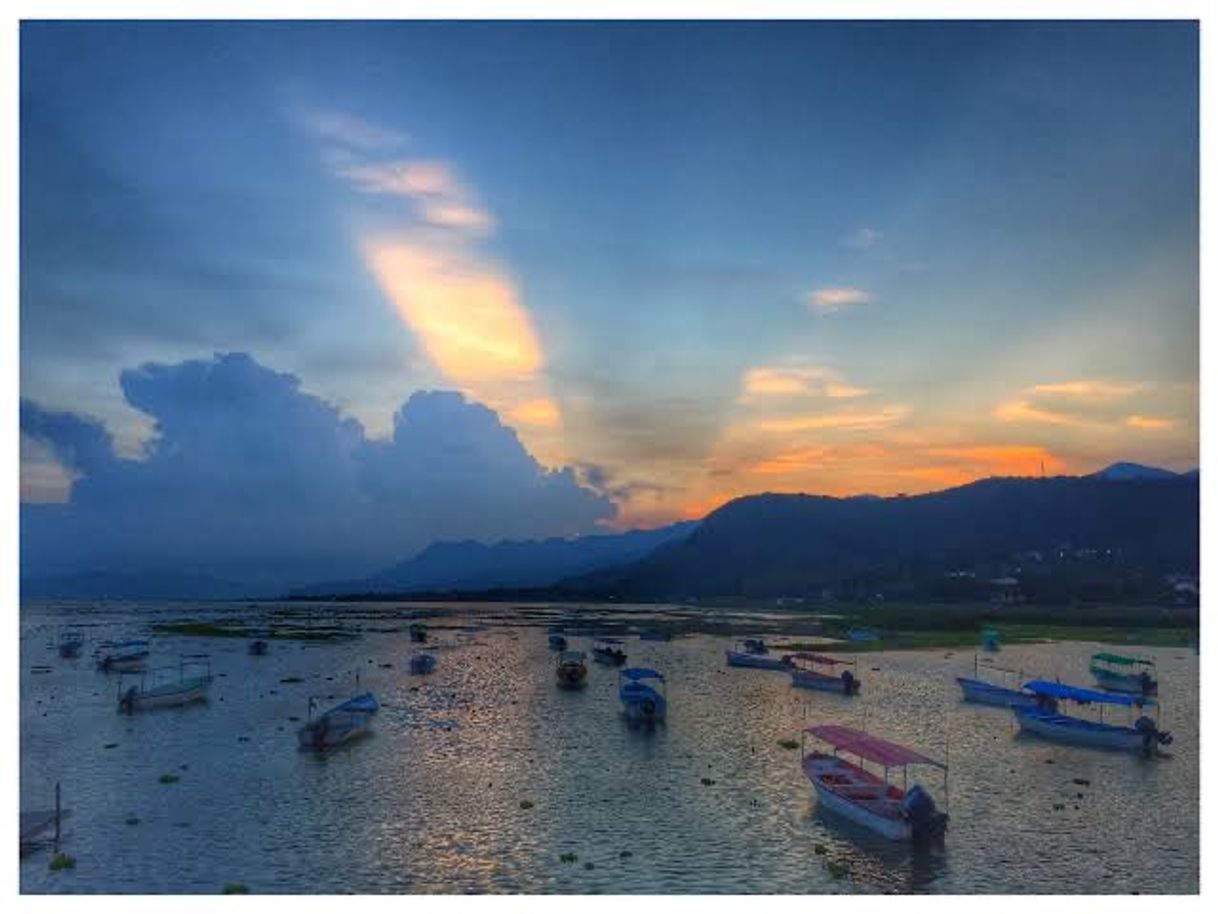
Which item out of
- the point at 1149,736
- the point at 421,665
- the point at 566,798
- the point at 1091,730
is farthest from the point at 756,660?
the point at 566,798

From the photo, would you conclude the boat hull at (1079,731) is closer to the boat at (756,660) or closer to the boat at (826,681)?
the boat at (826,681)

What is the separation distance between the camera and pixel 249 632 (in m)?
140

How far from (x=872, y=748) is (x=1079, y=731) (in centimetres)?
2164

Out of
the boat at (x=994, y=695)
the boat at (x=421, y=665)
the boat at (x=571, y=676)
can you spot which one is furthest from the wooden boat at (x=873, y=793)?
the boat at (x=421, y=665)

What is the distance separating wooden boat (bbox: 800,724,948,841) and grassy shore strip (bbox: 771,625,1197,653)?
6855 centimetres

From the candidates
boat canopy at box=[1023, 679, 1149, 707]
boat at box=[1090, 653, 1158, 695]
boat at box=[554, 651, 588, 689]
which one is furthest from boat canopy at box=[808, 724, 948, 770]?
boat at box=[1090, 653, 1158, 695]

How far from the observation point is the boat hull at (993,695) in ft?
209

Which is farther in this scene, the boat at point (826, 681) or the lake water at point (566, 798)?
the boat at point (826, 681)

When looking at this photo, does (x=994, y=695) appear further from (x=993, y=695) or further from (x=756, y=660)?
(x=756, y=660)

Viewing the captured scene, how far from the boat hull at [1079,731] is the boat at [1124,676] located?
22.4 metres

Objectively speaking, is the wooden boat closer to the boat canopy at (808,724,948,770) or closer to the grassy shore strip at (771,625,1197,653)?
the boat canopy at (808,724,948,770)

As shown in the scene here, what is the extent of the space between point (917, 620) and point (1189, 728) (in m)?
92.4

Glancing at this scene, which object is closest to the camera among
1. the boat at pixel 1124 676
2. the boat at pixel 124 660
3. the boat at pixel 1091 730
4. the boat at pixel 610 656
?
the boat at pixel 1091 730

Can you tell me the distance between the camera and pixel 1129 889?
28656 millimetres
